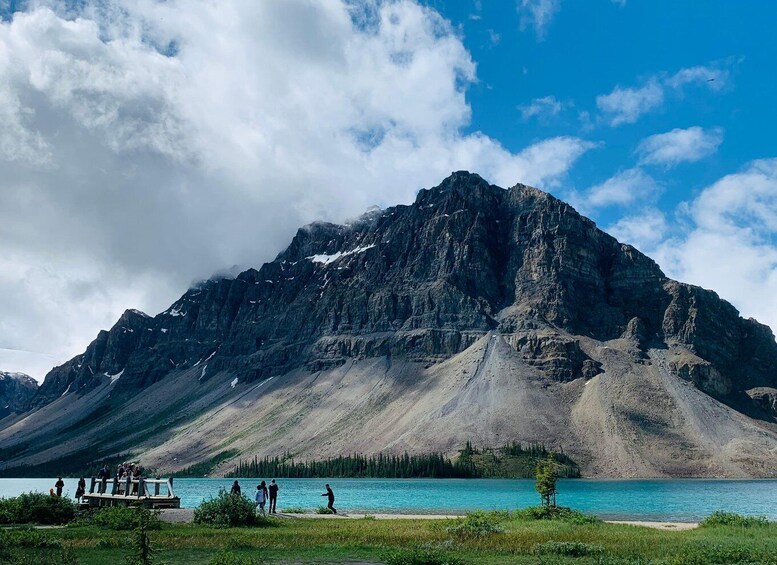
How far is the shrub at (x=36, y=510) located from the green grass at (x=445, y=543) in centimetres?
502

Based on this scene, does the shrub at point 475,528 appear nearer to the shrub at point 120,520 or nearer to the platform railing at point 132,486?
the shrub at point 120,520

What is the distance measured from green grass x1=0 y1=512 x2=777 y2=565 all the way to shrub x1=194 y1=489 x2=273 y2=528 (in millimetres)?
1898

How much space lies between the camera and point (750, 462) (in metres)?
198

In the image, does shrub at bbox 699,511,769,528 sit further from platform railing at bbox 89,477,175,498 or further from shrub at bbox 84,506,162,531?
platform railing at bbox 89,477,175,498

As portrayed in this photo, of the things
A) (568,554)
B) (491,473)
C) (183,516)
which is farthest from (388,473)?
(568,554)

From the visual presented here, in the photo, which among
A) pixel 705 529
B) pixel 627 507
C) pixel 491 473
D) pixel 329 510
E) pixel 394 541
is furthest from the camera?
pixel 491 473

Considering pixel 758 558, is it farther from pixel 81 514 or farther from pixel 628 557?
pixel 81 514

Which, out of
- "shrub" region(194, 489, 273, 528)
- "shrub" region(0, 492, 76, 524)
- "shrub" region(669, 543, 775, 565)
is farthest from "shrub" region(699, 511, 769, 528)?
"shrub" region(0, 492, 76, 524)

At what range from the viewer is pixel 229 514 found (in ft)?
153

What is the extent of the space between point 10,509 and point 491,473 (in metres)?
160

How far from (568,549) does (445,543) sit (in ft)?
20.7

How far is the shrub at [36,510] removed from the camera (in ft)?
151

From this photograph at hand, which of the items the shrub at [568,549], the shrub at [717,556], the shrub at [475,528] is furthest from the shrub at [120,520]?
the shrub at [717,556]

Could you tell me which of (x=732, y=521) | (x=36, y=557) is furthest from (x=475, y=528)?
(x=36, y=557)
